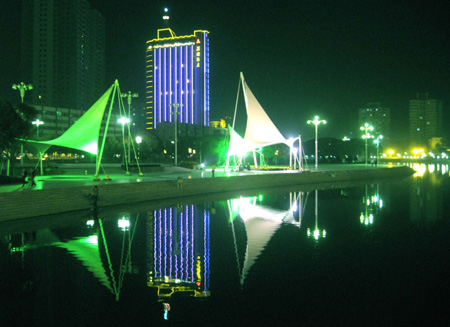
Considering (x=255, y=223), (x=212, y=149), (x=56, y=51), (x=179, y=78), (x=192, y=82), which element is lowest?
(x=255, y=223)

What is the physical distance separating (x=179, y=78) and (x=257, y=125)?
102538mm

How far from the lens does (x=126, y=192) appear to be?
1756cm

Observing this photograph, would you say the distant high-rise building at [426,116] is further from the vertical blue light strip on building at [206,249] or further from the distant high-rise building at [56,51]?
the vertical blue light strip on building at [206,249]

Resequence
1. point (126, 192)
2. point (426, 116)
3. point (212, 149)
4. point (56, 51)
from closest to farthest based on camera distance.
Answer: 1. point (126, 192)
2. point (212, 149)
3. point (56, 51)
4. point (426, 116)

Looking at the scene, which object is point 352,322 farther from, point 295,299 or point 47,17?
point 47,17

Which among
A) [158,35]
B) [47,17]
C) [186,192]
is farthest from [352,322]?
[158,35]

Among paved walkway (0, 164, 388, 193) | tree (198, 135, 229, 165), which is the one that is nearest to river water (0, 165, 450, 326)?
paved walkway (0, 164, 388, 193)

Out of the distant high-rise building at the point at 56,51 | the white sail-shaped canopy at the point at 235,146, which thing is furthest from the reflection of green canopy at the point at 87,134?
the distant high-rise building at the point at 56,51

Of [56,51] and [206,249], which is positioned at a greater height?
[56,51]

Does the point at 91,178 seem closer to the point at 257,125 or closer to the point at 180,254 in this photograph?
the point at 257,125

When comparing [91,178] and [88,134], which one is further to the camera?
[91,178]

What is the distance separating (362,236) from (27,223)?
30.4 feet

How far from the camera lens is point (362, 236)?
10828 millimetres

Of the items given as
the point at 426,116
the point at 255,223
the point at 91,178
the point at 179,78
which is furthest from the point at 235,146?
the point at 426,116
